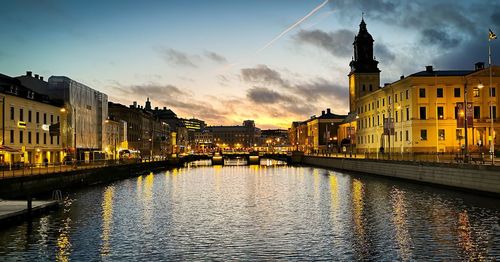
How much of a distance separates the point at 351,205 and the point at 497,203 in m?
11.9

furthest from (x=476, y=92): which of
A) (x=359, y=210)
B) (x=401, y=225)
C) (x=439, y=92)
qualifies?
(x=401, y=225)

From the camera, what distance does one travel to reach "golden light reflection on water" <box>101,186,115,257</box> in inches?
1156

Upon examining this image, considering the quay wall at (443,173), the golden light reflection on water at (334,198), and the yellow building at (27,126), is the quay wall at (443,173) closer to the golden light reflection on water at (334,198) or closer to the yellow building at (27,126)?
the golden light reflection on water at (334,198)

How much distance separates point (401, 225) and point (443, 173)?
26.3 m

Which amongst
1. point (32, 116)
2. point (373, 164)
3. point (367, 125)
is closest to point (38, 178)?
point (32, 116)

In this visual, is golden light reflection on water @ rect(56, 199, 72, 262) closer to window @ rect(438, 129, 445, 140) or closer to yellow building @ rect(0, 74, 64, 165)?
yellow building @ rect(0, 74, 64, 165)

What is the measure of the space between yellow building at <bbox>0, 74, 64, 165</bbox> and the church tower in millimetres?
110371

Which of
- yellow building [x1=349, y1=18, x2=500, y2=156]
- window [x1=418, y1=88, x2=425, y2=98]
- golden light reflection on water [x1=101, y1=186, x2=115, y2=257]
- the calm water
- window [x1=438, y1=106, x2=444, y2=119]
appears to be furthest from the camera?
window [x1=418, y1=88, x2=425, y2=98]

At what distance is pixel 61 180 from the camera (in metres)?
63.9

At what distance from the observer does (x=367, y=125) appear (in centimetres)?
13825

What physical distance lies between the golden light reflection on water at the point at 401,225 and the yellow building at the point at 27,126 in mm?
43671

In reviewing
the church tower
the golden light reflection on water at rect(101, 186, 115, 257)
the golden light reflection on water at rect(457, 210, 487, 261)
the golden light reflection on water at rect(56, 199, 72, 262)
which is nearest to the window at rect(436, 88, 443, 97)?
the golden light reflection on water at rect(101, 186, 115, 257)

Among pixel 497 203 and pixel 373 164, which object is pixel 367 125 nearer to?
pixel 373 164

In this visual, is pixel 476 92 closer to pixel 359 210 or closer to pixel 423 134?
pixel 423 134
